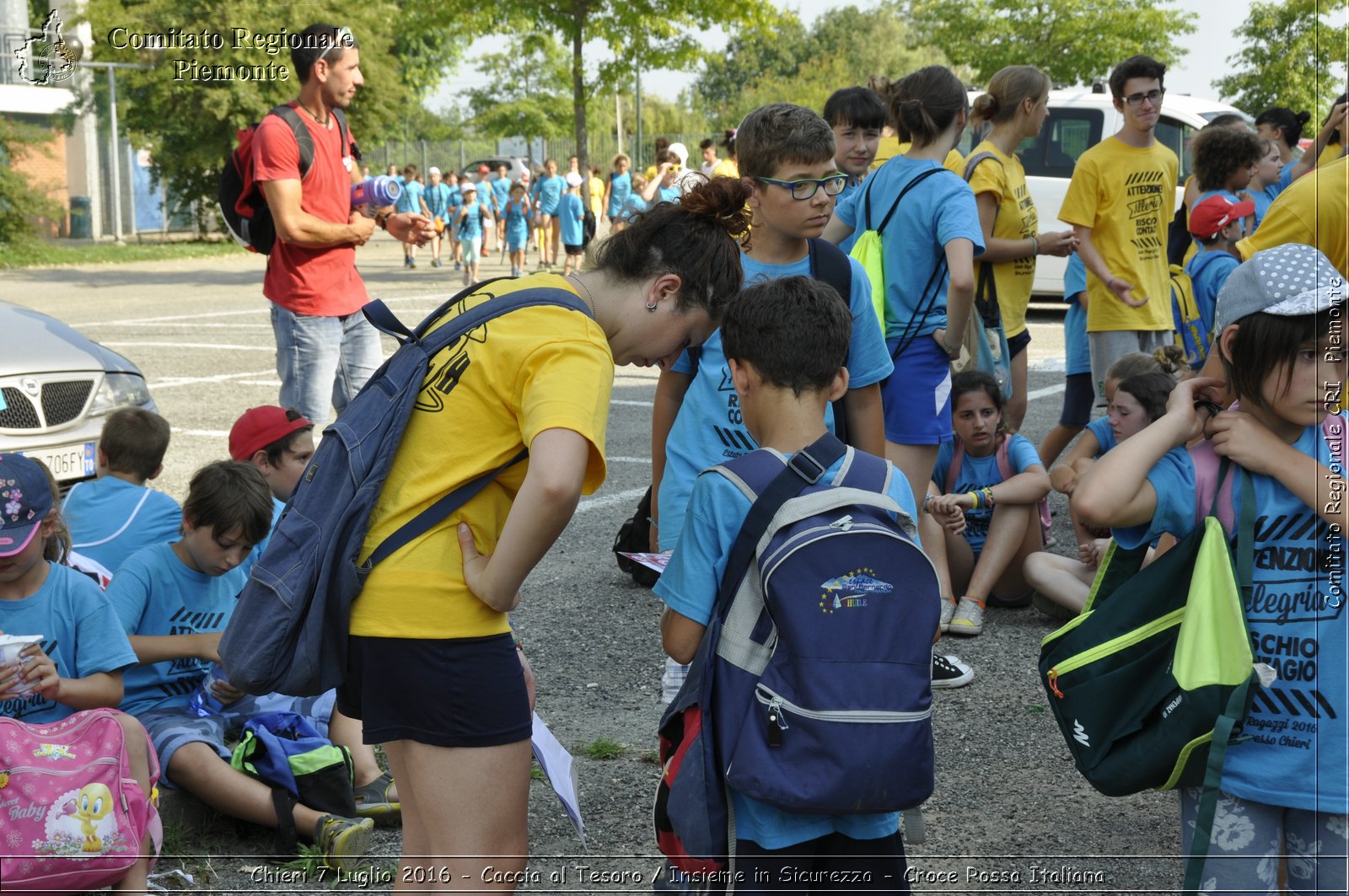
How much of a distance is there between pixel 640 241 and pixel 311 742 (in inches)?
83.7

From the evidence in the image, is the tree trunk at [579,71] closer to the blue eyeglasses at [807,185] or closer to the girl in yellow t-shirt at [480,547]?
the blue eyeglasses at [807,185]

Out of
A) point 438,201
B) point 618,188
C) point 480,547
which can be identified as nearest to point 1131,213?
point 480,547

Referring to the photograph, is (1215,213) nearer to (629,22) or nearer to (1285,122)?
(1285,122)

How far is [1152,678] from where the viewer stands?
2654 millimetres

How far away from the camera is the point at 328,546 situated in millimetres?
2533

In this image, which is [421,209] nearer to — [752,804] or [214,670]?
[214,670]

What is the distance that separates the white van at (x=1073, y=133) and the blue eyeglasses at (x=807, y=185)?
11664 millimetres

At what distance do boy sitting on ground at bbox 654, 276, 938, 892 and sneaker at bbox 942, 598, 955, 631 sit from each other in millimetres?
3070

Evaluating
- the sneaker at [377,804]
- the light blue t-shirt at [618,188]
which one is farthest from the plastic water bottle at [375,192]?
the light blue t-shirt at [618,188]

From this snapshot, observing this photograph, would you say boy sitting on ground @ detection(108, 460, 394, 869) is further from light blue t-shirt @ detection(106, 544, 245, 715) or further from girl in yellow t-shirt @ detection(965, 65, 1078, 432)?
girl in yellow t-shirt @ detection(965, 65, 1078, 432)

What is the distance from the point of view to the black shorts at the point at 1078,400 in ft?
25.2

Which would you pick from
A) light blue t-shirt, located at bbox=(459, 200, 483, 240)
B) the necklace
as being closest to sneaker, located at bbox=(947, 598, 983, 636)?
the necklace

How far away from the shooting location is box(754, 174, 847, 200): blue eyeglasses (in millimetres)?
3816

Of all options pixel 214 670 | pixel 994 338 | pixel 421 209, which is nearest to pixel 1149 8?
pixel 421 209
